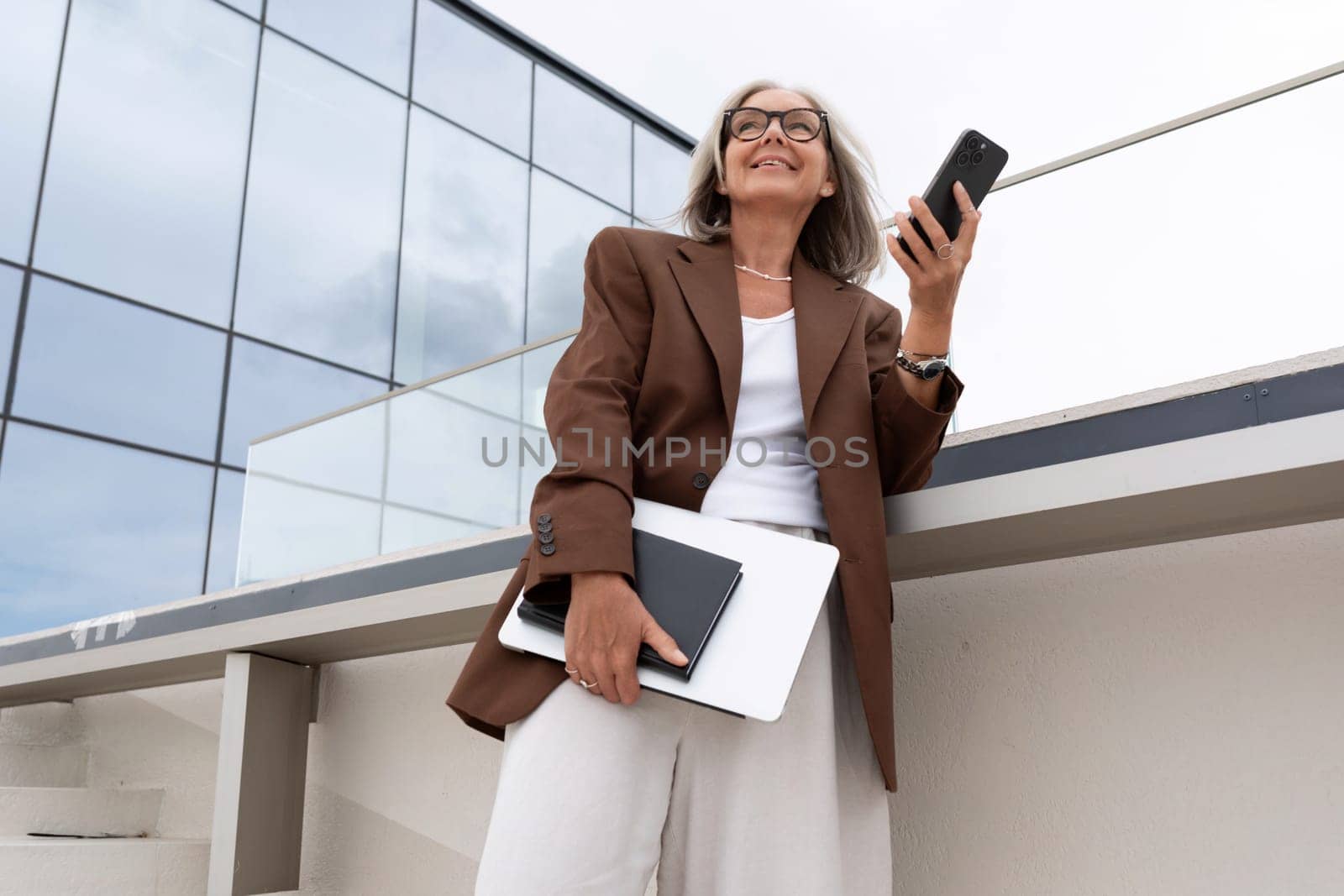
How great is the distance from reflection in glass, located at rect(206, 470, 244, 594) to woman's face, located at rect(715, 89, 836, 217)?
10706 mm

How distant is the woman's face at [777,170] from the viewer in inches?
61.2

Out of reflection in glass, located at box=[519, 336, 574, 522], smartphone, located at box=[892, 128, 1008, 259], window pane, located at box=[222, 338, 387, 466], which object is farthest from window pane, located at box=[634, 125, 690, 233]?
smartphone, located at box=[892, 128, 1008, 259]

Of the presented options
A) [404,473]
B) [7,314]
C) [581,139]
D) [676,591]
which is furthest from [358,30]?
[676,591]

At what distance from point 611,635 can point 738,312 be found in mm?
536

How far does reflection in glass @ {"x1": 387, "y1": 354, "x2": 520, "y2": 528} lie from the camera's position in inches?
142

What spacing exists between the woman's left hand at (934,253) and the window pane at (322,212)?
39.6ft

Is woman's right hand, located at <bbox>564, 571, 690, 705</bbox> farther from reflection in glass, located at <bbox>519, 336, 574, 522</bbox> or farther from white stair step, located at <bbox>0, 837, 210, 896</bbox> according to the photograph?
white stair step, located at <bbox>0, 837, 210, 896</bbox>

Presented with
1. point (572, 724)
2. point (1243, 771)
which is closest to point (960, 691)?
point (1243, 771)

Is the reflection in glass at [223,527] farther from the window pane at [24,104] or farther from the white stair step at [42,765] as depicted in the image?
the white stair step at [42,765]

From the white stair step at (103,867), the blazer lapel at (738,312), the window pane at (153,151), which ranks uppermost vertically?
the window pane at (153,151)

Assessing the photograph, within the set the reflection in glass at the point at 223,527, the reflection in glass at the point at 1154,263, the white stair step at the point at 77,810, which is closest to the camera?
Result: the reflection in glass at the point at 1154,263

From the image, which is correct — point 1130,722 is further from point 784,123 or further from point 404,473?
point 404,473

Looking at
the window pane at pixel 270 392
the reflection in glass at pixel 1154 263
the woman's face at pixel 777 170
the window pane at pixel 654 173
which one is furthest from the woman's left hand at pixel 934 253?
the window pane at pixel 654 173

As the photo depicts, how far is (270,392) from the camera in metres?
12.4
